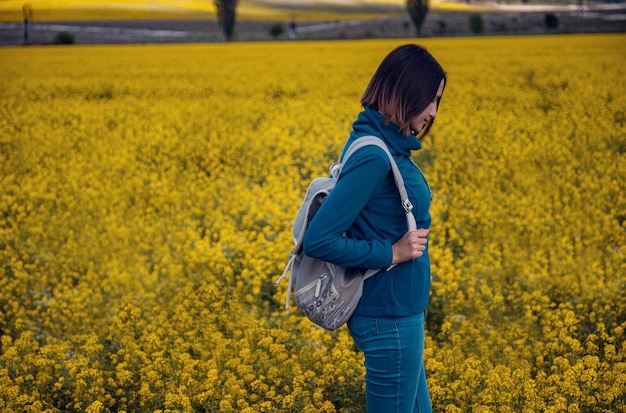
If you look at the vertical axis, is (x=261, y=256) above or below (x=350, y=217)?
below

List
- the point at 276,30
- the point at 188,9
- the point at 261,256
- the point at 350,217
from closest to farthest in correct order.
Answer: the point at 350,217, the point at 261,256, the point at 188,9, the point at 276,30

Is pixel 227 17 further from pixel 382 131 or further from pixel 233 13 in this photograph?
pixel 382 131

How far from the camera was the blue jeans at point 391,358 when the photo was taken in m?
2.20

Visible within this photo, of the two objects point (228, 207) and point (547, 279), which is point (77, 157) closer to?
point (228, 207)

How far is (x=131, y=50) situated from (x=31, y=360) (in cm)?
2666

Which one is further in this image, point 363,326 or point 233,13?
point 233,13

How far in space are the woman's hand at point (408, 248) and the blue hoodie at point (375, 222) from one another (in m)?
0.03

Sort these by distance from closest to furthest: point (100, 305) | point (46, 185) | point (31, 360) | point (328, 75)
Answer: point (31, 360), point (100, 305), point (46, 185), point (328, 75)

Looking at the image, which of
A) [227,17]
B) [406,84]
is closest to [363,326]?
[406,84]

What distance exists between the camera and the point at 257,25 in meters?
44.8

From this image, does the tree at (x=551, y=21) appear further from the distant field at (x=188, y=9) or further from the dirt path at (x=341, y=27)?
the distant field at (x=188, y=9)

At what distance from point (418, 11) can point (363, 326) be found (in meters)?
38.7

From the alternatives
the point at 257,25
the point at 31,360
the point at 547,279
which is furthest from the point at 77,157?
the point at 257,25

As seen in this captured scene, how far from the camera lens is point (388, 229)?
2.25 metres
